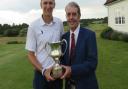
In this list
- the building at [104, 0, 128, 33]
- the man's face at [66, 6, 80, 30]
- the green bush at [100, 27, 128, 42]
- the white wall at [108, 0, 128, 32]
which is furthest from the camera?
the building at [104, 0, 128, 33]

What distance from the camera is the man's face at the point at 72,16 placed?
16.6ft

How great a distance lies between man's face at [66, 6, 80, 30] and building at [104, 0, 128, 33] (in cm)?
3166

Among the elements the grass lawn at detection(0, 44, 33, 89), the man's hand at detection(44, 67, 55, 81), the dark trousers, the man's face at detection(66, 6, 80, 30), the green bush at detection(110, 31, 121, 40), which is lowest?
the grass lawn at detection(0, 44, 33, 89)

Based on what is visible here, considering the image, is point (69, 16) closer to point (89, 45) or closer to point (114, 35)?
point (89, 45)

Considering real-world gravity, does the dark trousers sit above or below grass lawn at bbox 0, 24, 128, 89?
above

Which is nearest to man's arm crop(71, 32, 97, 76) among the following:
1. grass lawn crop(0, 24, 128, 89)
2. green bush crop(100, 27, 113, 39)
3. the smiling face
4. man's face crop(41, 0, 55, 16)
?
the smiling face

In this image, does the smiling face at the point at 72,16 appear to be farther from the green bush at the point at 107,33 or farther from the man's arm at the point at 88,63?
the green bush at the point at 107,33

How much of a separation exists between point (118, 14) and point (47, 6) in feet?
114

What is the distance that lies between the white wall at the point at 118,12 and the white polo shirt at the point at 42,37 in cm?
3125

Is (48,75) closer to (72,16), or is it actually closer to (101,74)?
(72,16)

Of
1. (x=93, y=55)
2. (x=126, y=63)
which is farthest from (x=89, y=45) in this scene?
(x=126, y=63)

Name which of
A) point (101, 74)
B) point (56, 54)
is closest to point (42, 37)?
point (56, 54)

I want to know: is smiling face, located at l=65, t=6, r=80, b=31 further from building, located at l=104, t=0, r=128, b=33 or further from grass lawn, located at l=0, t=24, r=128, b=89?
building, located at l=104, t=0, r=128, b=33

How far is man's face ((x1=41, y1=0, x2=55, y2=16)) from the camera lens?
5.45 meters
